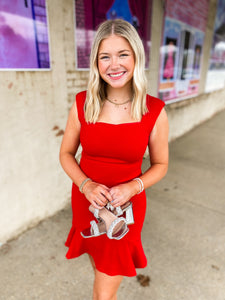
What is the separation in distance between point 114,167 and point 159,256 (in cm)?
146

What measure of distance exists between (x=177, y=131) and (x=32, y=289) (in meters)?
4.62

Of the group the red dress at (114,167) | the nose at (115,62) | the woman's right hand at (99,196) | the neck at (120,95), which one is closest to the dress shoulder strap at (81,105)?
the red dress at (114,167)

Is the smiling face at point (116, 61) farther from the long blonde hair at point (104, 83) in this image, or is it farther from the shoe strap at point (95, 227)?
the shoe strap at point (95, 227)

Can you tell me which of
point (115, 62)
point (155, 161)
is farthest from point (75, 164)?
point (115, 62)

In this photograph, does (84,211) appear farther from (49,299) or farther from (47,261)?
(47,261)

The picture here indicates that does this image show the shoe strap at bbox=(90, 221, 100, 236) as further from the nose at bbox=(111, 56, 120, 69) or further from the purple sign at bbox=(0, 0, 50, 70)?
the purple sign at bbox=(0, 0, 50, 70)

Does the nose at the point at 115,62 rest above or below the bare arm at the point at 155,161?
above

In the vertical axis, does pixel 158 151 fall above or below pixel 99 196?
above

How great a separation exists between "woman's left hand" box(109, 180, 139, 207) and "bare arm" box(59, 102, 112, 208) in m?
0.03

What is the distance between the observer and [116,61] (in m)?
1.17

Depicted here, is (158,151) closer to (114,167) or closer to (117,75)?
(114,167)

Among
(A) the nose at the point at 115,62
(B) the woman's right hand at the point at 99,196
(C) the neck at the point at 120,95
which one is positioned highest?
(A) the nose at the point at 115,62

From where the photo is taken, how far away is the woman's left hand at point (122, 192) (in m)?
1.15

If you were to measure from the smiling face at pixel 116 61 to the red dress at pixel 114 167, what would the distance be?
8.5 inches
